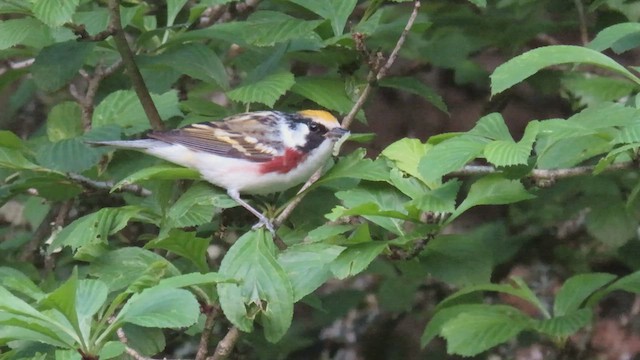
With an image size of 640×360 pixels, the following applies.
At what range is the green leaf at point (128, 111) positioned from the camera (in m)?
3.75

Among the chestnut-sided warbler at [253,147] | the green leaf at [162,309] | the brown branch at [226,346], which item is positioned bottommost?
the brown branch at [226,346]

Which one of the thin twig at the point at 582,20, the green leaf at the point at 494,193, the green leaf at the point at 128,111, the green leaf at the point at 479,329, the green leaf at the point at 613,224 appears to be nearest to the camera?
the green leaf at the point at 494,193

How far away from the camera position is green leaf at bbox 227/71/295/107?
3.38 m

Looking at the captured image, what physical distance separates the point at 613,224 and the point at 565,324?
976 mm

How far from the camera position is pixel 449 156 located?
108 inches

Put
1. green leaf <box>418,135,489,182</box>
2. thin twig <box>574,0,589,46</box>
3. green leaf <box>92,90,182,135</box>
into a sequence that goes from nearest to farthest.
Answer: green leaf <box>418,135,489,182</box>, green leaf <box>92,90,182,135</box>, thin twig <box>574,0,589,46</box>

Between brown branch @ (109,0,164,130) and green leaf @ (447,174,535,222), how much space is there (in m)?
1.25

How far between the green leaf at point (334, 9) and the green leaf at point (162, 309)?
4.28 feet

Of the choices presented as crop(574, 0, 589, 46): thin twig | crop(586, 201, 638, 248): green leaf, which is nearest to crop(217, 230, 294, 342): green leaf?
crop(586, 201, 638, 248): green leaf

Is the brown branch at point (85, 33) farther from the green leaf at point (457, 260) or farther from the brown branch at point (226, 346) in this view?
the green leaf at point (457, 260)

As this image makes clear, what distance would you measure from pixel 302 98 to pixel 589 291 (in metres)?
1.34

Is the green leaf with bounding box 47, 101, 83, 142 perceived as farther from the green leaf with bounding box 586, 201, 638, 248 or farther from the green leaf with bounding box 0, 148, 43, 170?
the green leaf with bounding box 586, 201, 638, 248

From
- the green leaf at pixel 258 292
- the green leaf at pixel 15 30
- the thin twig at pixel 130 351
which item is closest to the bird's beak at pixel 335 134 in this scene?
the green leaf at pixel 258 292

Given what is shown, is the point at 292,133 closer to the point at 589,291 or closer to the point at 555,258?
the point at 589,291
